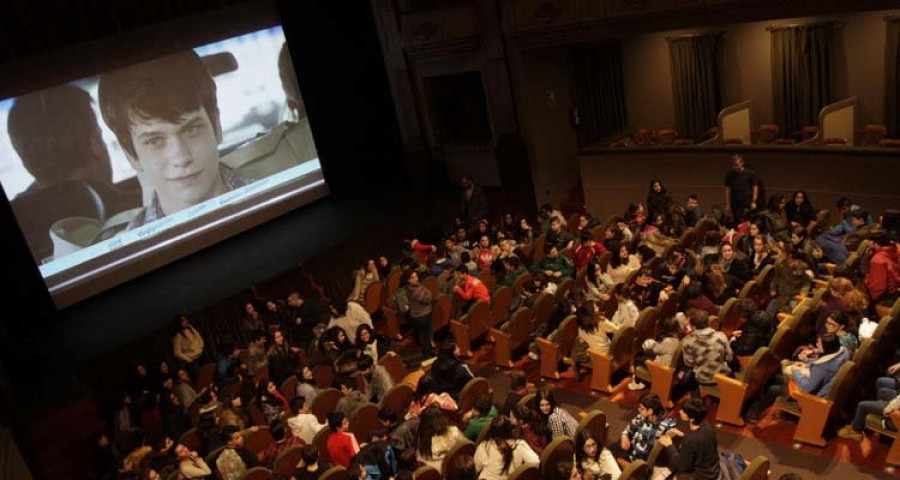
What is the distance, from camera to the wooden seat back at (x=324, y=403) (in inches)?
297

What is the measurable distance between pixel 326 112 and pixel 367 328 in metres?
7.49

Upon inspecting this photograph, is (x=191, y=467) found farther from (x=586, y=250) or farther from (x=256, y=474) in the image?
(x=586, y=250)

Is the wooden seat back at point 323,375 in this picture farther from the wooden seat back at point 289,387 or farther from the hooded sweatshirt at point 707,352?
the hooded sweatshirt at point 707,352

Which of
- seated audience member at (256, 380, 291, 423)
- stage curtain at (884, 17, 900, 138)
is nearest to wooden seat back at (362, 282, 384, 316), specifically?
seated audience member at (256, 380, 291, 423)

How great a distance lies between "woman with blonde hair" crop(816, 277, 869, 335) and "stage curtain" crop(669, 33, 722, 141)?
7114 mm

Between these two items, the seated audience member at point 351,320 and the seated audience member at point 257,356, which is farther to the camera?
the seated audience member at point 351,320

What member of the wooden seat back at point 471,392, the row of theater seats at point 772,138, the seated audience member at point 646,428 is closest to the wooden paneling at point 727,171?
the row of theater seats at point 772,138

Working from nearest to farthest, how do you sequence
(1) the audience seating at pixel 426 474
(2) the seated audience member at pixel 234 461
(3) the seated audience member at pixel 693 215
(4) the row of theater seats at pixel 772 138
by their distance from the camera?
(1) the audience seating at pixel 426 474
(2) the seated audience member at pixel 234 461
(3) the seated audience member at pixel 693 215
(4) the row of theater seats at pixel 772 138

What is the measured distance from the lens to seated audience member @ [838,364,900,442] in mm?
5838

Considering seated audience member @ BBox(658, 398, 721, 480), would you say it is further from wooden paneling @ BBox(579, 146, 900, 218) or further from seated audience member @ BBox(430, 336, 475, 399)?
wooden paneling @ BBox(579, 146, 900, 218)

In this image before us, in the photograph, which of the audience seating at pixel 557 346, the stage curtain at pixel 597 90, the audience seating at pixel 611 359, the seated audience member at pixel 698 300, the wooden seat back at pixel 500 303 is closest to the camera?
the audience seating at pixel 611 359

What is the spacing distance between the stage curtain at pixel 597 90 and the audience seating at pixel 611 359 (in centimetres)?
745

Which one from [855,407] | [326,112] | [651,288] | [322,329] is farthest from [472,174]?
[855,407]

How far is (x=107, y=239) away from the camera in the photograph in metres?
12.1
